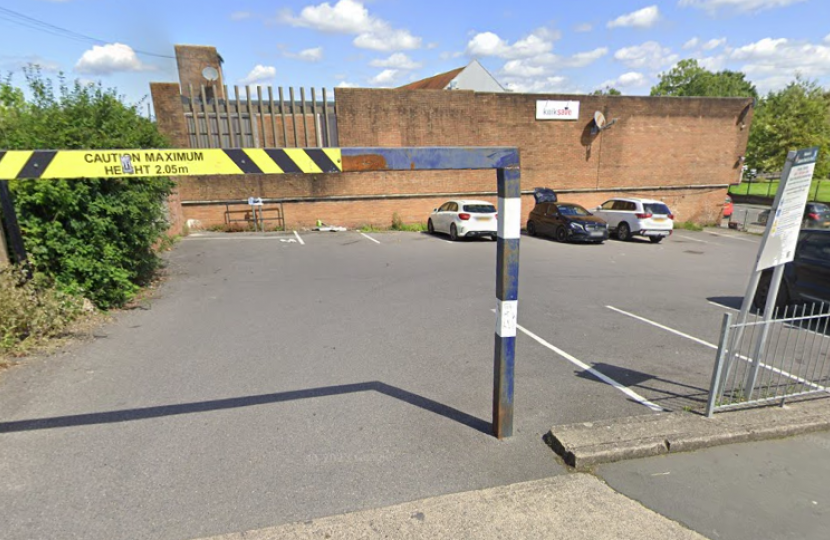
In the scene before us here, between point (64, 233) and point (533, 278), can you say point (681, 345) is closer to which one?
point (533, 278)

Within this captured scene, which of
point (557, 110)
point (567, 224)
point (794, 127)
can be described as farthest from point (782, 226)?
point (794, 127)

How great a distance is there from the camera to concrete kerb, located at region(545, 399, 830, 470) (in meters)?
3.30

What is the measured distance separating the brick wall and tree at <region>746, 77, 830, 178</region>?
8106mm

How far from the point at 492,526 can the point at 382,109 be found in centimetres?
1823

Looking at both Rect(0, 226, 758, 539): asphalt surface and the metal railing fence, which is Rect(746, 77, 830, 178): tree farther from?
the metal railing fence

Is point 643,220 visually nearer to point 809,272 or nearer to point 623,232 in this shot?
point 623,232

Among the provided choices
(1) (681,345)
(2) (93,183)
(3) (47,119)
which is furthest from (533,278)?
(3) (47,119)

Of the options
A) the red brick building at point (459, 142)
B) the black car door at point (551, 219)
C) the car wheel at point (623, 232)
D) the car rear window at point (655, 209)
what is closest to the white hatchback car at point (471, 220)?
the black car door at point (551, 219)

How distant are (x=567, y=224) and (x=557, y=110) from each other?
23.2 ft

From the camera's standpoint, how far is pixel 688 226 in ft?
73.9

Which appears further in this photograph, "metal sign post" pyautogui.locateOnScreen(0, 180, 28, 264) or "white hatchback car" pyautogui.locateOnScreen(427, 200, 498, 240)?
"white hatchback car" pyautogui.locateOnScreen(427, 200, 498, 240)

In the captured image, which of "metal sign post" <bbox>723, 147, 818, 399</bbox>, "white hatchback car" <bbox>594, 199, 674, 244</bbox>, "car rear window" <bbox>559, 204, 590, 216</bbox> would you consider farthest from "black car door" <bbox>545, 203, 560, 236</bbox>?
"metal sign post" <bbox>723, 147, 818, 399</bbox>

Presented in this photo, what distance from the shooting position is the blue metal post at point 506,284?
3.17 m

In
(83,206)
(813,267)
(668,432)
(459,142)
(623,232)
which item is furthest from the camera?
(459,142)
